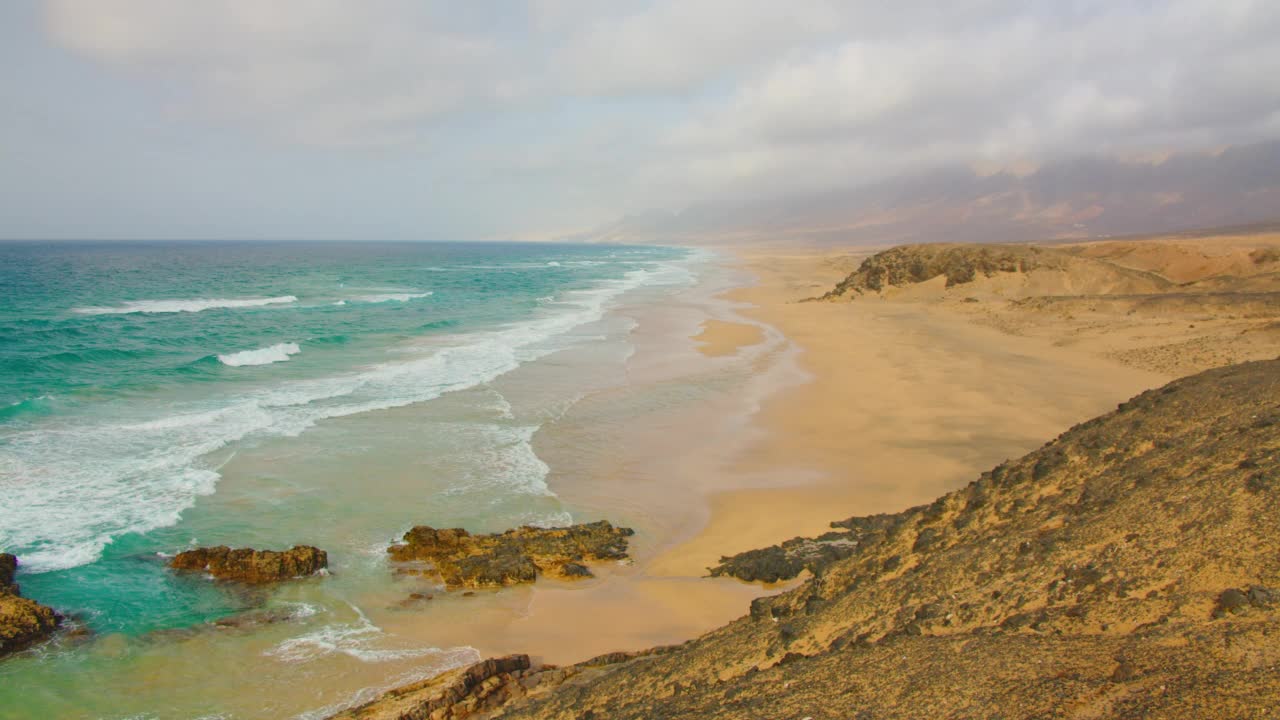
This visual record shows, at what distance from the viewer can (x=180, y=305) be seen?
45.0m

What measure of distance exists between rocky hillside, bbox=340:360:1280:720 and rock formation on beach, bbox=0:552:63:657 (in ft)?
18.1

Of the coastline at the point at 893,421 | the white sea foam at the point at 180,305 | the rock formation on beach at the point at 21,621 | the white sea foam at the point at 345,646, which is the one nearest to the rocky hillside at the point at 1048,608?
the white sea foam at the point at 345,646

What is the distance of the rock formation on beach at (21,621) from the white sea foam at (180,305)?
123 feet

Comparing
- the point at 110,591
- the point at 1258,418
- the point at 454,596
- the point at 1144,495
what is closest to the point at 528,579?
the point at 454,596

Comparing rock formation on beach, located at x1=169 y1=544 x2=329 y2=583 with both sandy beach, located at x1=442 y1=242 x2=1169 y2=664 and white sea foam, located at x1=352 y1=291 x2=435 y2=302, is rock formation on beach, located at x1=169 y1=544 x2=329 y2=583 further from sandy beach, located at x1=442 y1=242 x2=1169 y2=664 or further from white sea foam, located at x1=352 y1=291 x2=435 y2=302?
white sea foam, located at x1=352 y1=291 x2=435 y2=302

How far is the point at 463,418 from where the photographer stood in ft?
58.3

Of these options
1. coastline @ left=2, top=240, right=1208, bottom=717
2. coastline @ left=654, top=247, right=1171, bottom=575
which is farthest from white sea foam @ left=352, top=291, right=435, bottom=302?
coastline @ left=654, top=247, right=1171, bottom=575

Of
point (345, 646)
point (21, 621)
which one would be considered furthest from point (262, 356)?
point (345, 646)

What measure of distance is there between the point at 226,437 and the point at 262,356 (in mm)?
11899

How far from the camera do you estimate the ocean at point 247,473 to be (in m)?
8.11

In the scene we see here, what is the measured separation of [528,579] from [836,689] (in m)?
6.43

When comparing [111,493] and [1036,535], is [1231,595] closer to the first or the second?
[1036,535]

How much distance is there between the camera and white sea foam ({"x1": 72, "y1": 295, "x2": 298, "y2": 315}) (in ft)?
134

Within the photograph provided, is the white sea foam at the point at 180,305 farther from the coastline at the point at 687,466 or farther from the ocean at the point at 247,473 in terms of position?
the coastline at the point at 687,466
